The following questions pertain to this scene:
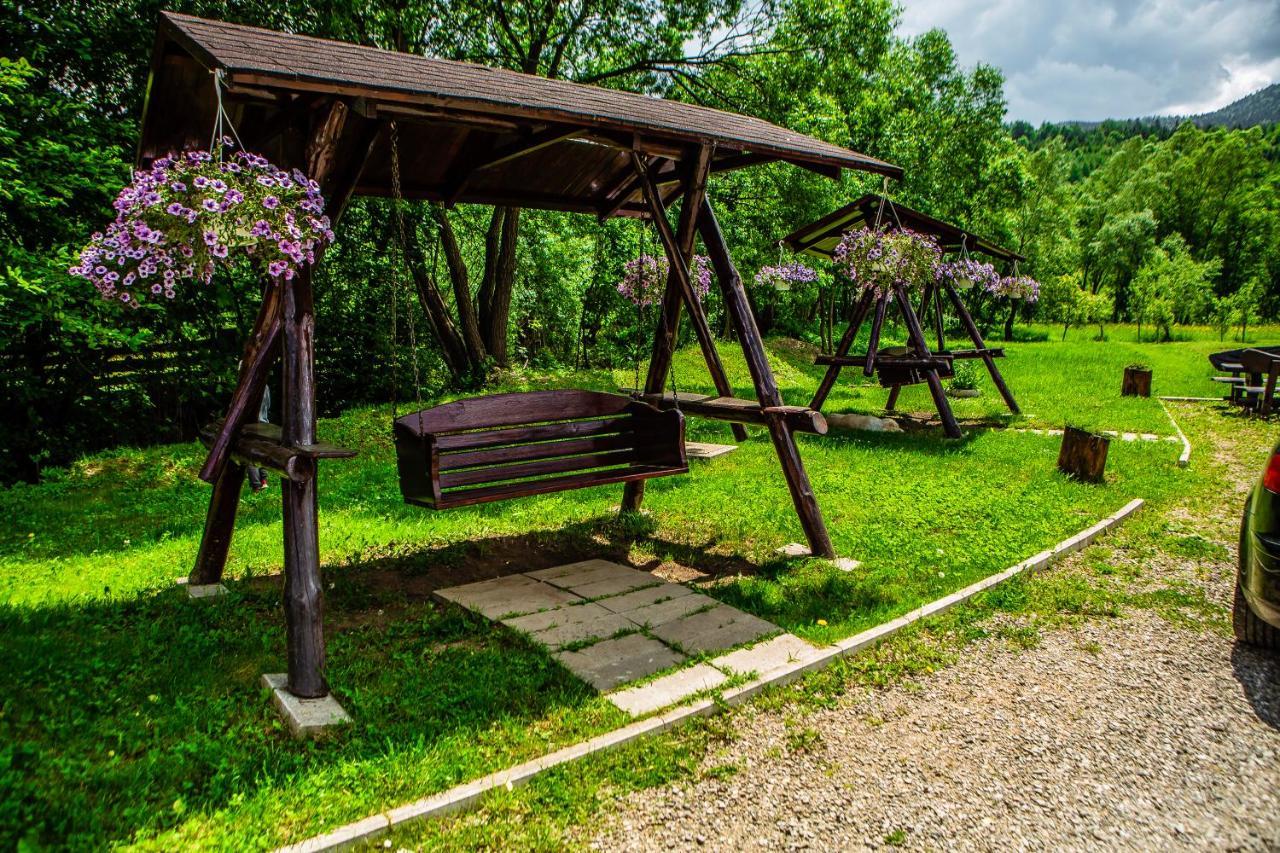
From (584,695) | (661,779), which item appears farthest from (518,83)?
(661,779)

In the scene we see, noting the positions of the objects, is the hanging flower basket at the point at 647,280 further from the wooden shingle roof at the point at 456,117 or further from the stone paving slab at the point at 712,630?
the stone paving slab at the point at 712,630

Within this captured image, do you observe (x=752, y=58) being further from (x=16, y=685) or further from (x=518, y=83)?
(x=16, y=685)

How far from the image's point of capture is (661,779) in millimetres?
3088

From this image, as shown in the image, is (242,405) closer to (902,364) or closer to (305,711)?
(305,711)

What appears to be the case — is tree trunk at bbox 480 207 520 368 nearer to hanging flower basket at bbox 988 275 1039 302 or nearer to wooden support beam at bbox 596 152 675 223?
wooden support beam at bbox 596 152 675 223

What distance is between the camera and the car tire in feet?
14.2

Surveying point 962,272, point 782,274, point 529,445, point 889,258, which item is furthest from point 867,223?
point 529,445

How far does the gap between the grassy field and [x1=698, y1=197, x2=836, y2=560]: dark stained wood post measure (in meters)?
0.38

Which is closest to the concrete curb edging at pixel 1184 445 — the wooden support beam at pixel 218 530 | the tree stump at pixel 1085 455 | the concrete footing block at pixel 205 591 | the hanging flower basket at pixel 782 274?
the tree stump at pixel 1085 455

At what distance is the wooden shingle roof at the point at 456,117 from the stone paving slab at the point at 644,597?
10.4 ft

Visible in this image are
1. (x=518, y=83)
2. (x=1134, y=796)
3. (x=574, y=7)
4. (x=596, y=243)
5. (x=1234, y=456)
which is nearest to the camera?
(x=1134, y=796)

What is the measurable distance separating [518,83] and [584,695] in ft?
12.8

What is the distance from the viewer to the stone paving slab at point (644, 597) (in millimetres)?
5023

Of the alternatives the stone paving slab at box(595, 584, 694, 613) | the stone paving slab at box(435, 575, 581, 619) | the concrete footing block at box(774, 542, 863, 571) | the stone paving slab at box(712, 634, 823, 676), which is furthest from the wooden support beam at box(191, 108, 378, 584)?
the concrete footing block at box(774, 542, 863, 571)
